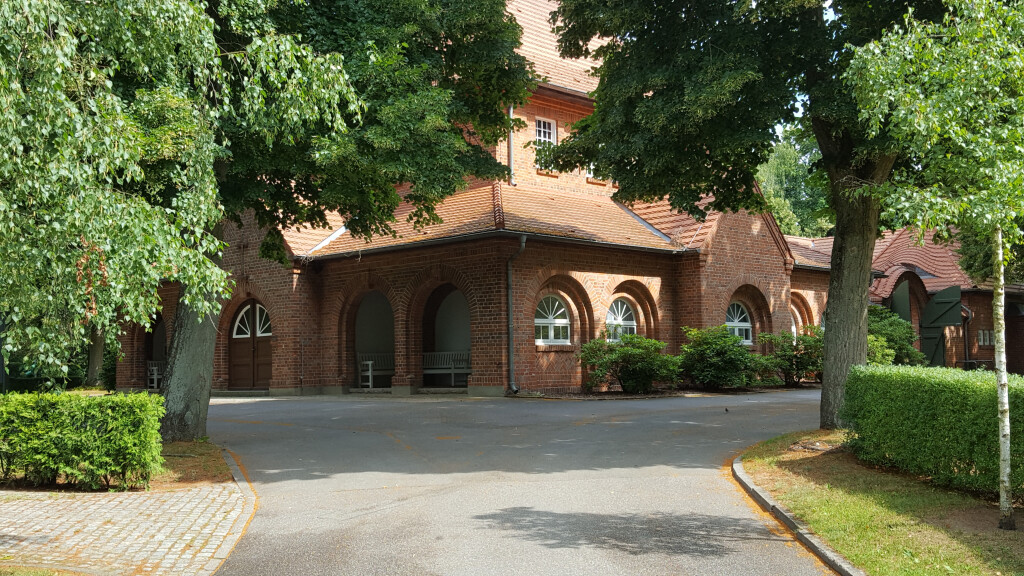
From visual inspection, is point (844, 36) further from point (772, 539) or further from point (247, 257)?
point (247, 257)

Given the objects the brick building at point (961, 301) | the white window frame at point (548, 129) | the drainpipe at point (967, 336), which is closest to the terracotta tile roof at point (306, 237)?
the white window frame at point (548, 129)

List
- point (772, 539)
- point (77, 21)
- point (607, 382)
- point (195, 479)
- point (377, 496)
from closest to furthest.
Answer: point (77, 21) → point (772, 539) → point (377, 496) → point (195, 479) → point (607, 382)

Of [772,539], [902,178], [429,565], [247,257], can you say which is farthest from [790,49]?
[247,257]

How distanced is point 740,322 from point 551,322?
25.6ft

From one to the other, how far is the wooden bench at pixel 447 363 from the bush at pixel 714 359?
232 inches

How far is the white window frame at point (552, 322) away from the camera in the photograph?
22.1m

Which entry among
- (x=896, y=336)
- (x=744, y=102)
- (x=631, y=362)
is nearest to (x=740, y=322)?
(x=896, y=336)

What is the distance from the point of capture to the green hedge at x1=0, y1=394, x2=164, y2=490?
29.2ft

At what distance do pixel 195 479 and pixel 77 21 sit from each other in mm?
5748

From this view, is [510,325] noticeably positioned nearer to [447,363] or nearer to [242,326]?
[447,363]

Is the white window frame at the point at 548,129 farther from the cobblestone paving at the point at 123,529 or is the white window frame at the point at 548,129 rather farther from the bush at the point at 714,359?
the cobblestone paving at the point at 123,529

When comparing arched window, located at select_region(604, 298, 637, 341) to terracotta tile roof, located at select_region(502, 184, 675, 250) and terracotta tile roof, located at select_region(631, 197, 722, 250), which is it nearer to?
terracotta tile roof, located at select_region(502, 184, 675, 250)

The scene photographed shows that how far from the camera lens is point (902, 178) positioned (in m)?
7.64

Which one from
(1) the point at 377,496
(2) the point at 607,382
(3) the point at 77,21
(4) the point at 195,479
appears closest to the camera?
(3) the point at 77,21
